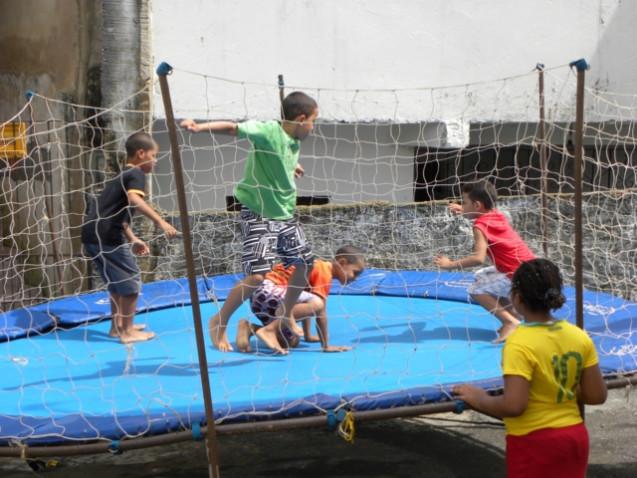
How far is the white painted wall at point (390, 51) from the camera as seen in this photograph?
26.0 ft

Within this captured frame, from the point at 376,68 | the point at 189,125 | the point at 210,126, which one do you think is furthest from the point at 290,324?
the point at 376,68

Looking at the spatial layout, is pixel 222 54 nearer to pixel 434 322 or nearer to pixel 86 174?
pixel 86 174

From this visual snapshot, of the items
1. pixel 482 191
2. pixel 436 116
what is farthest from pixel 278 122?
pixel 436 116

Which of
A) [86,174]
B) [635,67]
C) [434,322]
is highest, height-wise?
[635,67]

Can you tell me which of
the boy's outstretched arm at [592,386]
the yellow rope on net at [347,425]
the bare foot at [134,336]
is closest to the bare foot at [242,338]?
the bare foot at [134,336]

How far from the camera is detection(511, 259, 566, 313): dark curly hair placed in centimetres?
307

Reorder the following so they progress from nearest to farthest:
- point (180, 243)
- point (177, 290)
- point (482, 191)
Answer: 1. point (482, 191)
2. point (177, 290)
3. point (180, 243)

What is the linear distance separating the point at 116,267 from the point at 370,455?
5.73 feet

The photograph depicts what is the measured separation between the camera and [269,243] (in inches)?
187

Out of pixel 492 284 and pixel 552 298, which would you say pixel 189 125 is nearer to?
pixel 552 298

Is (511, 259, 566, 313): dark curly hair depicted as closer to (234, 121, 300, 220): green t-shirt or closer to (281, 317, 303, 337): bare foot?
(234, 121, 300, 220): green t-shirt

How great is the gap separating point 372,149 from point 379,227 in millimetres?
1178

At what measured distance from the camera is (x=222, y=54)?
7.94 metres

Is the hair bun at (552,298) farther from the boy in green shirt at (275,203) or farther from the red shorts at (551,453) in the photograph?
the boy in green shirt at (275,203)
